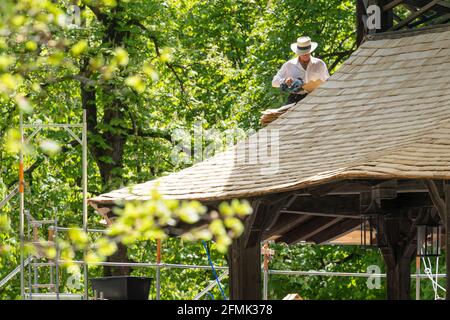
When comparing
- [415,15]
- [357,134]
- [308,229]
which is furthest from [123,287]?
[415,15]

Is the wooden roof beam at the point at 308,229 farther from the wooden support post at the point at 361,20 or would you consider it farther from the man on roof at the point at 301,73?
the wooden support post at the point at 361,20

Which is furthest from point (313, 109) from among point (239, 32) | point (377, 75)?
point (239, 32)

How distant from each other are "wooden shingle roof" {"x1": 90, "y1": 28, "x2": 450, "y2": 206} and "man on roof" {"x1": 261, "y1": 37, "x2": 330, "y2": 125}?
0.44 m

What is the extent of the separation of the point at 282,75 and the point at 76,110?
12590mm

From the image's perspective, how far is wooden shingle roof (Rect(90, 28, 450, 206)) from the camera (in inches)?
378

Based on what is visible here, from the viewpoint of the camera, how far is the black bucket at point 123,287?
12.6 m

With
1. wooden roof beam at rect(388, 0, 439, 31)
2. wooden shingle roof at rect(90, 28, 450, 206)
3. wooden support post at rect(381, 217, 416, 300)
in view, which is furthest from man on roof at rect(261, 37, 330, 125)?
wooden support post at rect(381, 217, 416, 300)

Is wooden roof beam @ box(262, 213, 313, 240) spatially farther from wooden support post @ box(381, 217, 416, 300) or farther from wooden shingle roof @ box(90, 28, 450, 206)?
wooden support post @ box(381, 217, 416, 300)

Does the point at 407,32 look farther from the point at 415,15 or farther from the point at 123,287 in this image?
the point at 123,287

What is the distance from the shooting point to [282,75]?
42.1 feet

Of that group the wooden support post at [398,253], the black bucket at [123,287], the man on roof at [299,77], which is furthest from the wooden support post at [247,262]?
the man on roof at [299,77]

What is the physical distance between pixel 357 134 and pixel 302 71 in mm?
2208

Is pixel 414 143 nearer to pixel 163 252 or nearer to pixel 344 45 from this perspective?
pixel 344 45
